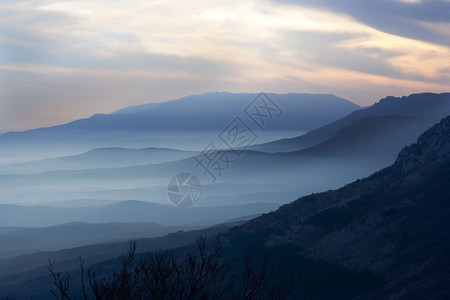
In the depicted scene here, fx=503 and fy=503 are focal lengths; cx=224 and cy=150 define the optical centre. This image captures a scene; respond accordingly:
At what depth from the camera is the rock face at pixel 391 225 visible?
118 ft

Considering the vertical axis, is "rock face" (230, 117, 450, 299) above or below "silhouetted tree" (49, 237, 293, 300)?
below

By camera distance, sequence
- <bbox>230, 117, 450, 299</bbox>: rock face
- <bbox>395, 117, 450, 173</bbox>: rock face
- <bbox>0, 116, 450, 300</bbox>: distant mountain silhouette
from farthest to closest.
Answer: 1. <bbox>395, 117, 450, 173</bbox>: rock face
2. <bbox>0, 116, 450, 300</bbox>: distant mountain silhouette
3. <bbox>230, 117, 450, 299</bbox>: rock face

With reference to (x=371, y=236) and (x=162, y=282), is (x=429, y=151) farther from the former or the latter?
(x=162, y=282)

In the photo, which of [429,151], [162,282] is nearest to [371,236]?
[429,151]

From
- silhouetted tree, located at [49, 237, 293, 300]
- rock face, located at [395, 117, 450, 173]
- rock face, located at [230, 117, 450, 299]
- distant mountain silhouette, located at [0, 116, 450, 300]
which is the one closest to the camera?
silhouetted tree, located at [49, 237, 293, 300]

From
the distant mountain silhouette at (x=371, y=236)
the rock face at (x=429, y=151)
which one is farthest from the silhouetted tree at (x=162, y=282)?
the rock face at (x=429, y=151)

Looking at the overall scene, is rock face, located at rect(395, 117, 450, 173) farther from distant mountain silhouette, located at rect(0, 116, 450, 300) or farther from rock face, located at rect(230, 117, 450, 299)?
distant mountain silhouette, located at rect(0, 116, 450, 300)

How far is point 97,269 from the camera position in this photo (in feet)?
218

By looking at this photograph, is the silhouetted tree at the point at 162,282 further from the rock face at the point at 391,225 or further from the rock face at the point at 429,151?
the rock face at the point at 429,151

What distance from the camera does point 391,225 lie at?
46.0 metres

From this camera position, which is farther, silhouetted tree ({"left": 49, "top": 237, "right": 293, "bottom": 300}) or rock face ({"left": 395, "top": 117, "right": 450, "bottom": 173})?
rock face ({"left": 395, "top": 117, "right": 450, "bottom": 173})

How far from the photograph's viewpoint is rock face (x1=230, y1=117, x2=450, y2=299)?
118 ft

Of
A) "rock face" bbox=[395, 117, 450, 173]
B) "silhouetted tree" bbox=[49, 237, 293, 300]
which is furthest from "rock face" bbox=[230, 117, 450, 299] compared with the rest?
"silhouetted tree" bbox=[49, 237, 293, 300]

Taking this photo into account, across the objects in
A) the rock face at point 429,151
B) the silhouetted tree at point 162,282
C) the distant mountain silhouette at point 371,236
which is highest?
the rock face at point 429,151
